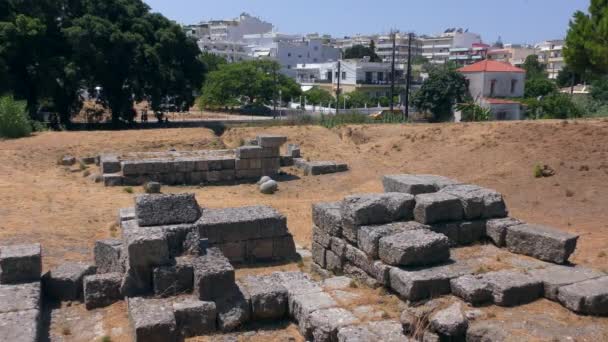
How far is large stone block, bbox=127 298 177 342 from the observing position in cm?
678

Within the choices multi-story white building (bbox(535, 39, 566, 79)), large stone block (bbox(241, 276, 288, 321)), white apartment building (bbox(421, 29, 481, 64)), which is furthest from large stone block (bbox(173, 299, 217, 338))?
white apartment building (bbox(421, 29, 481, 64))

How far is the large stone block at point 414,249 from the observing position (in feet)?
26.6

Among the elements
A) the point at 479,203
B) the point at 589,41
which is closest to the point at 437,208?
the point at 479,203

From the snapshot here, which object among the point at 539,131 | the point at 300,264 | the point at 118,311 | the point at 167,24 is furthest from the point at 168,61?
the point at 118,311

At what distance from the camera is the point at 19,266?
8.01m

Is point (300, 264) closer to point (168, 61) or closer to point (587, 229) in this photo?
point (587, 229)

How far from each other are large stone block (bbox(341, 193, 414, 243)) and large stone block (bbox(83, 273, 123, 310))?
3.61m

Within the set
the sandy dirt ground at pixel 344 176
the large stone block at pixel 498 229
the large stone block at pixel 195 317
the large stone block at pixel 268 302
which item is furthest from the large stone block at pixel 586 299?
the large stone block at pixel 195 317

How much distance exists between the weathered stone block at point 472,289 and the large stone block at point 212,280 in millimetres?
3091

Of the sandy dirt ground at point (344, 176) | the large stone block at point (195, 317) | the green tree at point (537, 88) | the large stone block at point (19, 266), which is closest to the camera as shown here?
Answer: the large stone block at point (195, 317)

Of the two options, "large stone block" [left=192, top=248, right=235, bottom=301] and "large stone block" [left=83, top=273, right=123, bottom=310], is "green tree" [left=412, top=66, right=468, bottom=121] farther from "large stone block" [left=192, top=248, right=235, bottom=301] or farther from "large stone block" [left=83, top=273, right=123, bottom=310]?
"large stone block" [left=83, top=273, right=123, bottom=310]

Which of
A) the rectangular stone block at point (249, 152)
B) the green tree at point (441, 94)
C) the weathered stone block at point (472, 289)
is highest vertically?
the green tree at point (441, 94)

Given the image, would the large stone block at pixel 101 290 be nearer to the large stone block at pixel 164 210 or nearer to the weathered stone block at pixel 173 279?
the weathered stone block at pixel 173 279

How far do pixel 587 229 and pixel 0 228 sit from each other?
1234 cm
